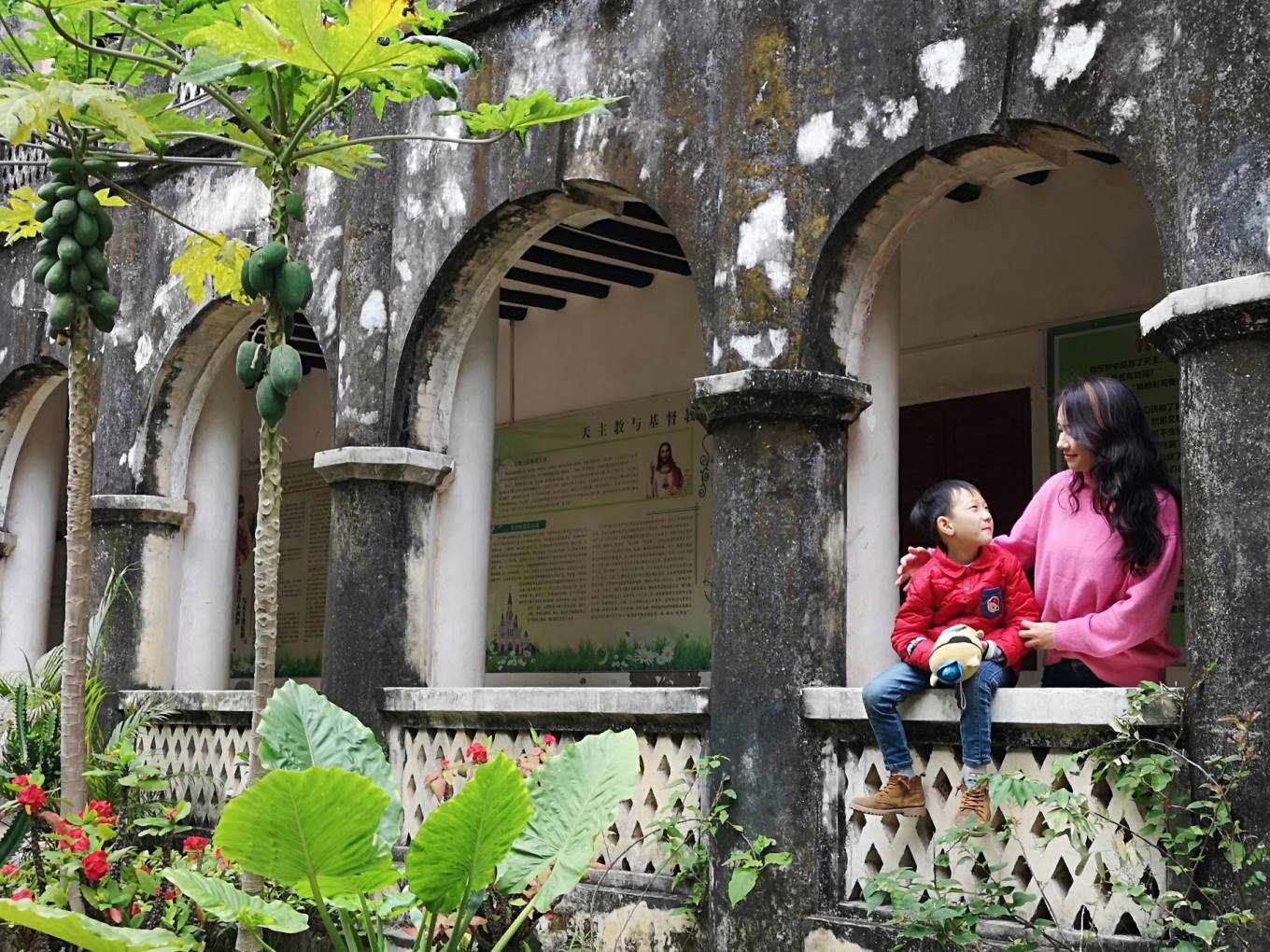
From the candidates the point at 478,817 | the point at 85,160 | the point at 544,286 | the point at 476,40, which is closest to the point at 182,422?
the point at 544,286

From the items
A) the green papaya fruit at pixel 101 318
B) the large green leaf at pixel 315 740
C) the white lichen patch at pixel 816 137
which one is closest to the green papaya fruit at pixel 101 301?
the green papaya fruit at pixel 101 318

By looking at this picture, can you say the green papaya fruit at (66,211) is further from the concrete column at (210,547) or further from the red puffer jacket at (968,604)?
the concrete column at (210,547)

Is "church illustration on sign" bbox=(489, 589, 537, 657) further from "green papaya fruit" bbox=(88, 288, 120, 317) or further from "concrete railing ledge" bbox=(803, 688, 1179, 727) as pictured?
"green papaya fruit" bbox=(88, 288, 120, 317)

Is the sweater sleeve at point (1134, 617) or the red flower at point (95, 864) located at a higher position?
the sweater sleeve at point (1134, 617)

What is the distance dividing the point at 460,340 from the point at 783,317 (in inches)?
97.1

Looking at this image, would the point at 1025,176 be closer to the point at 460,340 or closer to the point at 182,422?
the point at 460,340

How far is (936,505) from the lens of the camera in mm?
5715

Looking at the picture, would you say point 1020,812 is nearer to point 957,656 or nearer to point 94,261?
point 957,656

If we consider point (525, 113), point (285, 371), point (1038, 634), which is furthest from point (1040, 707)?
point (285, 371)

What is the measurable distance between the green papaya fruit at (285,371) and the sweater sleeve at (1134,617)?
2.67m

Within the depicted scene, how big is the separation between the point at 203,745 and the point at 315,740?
16.3ft

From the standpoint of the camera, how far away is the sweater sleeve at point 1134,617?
542 cm

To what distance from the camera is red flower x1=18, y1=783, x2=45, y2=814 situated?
665 cm

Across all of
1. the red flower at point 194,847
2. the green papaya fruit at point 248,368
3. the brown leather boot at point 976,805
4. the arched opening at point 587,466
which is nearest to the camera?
the green papaya fruit at point 248,368
